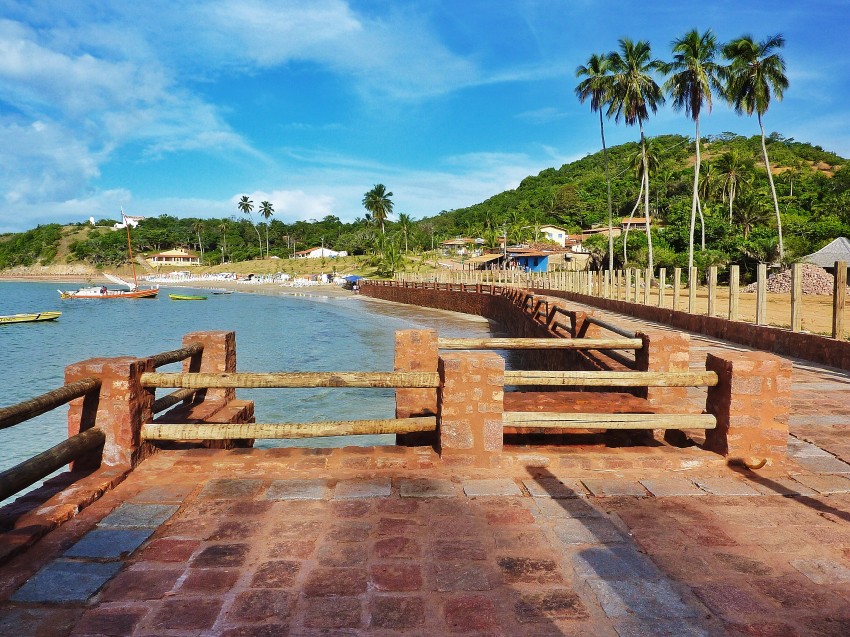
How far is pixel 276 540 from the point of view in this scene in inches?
123

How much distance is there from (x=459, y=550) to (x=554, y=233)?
75172mm

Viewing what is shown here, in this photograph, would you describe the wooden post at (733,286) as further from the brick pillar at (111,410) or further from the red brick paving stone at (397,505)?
the brick pillar at (111,410)

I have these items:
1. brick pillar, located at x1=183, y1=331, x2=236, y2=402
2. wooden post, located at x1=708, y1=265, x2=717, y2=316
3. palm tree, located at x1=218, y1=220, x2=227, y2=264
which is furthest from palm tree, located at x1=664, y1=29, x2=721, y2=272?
palm tree, located at x1=218, y1=220, x2=227, y2=264

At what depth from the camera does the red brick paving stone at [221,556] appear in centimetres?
287

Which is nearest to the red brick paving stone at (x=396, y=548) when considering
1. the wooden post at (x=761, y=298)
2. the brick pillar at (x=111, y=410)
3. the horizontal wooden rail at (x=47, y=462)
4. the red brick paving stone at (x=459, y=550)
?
the red brick paving stone at (x=459, y=550)

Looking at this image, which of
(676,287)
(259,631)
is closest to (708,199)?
(676,287)

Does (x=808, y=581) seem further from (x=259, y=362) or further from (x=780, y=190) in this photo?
(x=780, y=190)

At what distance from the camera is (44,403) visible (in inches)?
143

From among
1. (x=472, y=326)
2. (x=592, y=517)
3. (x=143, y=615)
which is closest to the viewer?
(x=143, y=615)

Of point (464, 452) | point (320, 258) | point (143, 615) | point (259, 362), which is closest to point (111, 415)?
point (143, 615)

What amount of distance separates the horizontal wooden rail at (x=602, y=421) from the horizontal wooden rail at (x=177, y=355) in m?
3.02

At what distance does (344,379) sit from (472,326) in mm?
26427

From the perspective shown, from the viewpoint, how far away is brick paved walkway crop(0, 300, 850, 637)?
8.01 ft

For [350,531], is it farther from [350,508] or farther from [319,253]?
[319,253]
